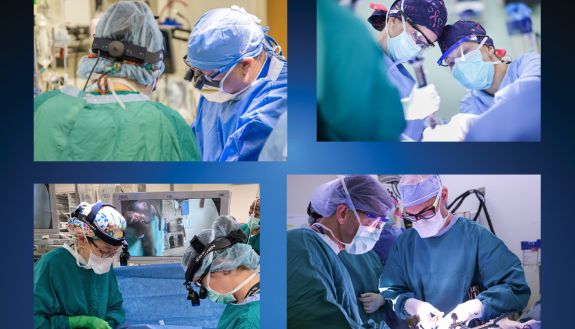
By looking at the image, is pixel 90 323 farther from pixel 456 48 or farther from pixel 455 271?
pixel 456 48

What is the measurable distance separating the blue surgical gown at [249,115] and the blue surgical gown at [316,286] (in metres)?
0.39

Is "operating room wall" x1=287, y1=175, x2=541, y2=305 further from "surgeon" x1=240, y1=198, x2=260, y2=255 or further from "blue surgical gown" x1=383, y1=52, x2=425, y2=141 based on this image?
"blue surgical gown" x1=383, y1=52, x2=425, y2=141

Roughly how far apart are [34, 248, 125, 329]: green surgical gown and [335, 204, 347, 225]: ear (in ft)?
2.99

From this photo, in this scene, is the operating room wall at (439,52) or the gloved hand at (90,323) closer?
the operating room wall at (439,52)

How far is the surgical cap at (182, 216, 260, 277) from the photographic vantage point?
298 cm

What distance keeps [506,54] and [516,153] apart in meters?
0.38

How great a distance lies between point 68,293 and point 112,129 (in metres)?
0.68

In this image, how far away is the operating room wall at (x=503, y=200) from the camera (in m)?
2.93

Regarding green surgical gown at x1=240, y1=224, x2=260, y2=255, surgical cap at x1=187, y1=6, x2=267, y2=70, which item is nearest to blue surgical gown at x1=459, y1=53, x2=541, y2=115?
surgical cap at x1=187, y1=6, x2=267, y2=70

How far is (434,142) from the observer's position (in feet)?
9.66

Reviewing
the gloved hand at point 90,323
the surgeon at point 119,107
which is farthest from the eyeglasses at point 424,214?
the gloved hand at point 90,323

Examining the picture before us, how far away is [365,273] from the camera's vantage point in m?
2.97

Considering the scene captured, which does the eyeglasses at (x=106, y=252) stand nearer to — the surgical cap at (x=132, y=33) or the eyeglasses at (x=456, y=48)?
the surgical cap at (x=132, y=33)

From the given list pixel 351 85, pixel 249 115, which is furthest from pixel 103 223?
pixel 351 85
